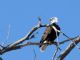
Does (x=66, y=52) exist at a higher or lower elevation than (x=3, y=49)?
lower

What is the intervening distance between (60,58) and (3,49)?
1.95 ft

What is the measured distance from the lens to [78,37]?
11.3 feet

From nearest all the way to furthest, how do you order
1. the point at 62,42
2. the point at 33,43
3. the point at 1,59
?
the point at 1,59
the point at 33,43
the point at 62,42

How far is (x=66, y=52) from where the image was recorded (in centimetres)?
336

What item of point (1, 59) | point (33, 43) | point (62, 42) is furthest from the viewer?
point (62, 42)

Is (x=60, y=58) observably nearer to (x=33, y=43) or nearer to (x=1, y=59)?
(x=33, y=43)

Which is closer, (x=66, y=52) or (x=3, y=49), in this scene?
(x=3, y=49)

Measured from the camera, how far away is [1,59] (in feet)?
10.2

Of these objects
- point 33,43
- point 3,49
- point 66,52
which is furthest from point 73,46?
point 3,49

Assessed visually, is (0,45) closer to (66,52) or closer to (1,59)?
(1,59)

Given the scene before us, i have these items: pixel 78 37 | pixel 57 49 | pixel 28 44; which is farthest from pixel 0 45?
pixel 78 37

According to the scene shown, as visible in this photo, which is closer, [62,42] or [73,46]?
[73,46]

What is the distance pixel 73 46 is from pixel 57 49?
0.22 meters

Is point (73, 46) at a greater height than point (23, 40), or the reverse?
point (23, 40)
